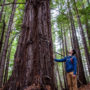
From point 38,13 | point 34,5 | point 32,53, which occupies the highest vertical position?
point 34,5

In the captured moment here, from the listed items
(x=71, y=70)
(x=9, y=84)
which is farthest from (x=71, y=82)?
(x=9, y=84)

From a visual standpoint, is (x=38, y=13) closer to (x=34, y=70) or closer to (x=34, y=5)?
(x=34, y=5)

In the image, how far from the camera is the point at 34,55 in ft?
6.62

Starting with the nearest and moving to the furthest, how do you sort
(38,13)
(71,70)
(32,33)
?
(32,33) < (38,13) < (71,70)

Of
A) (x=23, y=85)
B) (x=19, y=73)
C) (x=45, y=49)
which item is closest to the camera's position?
(x=23, y=85)

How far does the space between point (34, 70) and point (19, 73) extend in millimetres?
270

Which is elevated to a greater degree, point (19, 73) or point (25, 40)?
point (25, 40)

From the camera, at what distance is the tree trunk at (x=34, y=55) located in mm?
1816

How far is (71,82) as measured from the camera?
122 inches

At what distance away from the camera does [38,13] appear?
236cm

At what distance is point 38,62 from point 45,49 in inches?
11.0

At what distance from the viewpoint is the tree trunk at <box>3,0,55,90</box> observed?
1.82m

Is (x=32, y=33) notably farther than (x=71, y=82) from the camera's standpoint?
No

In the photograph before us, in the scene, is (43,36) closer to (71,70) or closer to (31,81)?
(31,81)
